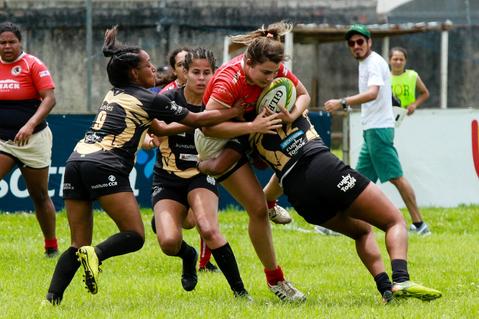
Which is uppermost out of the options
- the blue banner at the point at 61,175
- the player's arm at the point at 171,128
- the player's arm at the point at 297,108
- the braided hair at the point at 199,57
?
the braided hair at the point at 199,57

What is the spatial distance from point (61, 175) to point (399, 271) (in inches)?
290

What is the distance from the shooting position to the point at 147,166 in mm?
14086

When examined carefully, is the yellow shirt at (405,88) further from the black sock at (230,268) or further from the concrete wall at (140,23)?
the concrete wall at (140,23)

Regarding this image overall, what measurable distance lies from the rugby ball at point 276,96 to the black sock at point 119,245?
1180 millimetres

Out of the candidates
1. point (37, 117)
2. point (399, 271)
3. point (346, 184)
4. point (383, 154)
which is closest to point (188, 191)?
point (346, 184)

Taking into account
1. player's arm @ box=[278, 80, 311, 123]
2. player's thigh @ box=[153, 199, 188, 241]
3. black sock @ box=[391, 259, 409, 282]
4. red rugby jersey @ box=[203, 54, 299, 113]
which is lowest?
black sock @ box=[391, 259, 409, 282]

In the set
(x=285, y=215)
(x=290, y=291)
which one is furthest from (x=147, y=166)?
(x=290, y=291)

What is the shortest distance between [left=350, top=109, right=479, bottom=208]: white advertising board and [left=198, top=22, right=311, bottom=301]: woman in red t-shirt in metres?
6.89

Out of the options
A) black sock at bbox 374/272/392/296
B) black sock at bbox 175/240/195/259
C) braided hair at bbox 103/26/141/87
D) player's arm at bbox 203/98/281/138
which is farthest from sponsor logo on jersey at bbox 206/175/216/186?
black sock at bbox 374/272/392/296

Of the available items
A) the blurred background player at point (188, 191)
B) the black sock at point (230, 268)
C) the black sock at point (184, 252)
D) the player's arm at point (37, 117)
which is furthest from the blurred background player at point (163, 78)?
the black sock at point (230, 268)

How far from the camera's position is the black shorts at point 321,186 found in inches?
284

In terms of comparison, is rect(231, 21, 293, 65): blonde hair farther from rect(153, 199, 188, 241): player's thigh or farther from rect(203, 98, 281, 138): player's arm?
rect(153, 199, 188, 241): player's thigh

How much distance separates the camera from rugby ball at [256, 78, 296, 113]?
7367mm

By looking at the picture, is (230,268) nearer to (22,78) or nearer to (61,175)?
(22,78)
